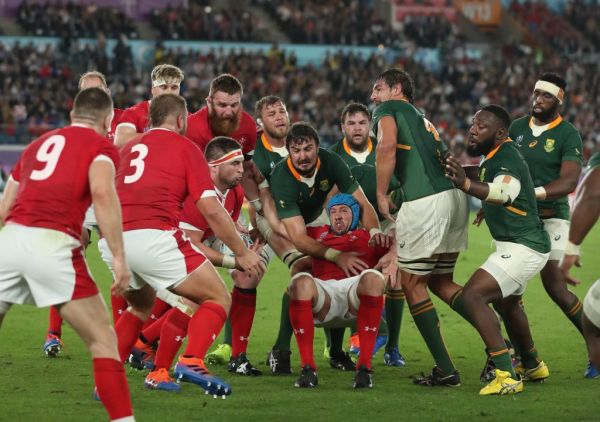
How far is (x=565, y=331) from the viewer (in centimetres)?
1128

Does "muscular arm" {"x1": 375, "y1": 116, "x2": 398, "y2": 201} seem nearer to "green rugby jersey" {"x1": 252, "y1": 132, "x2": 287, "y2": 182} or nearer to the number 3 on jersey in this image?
"green rugby jersey" {"x1": 252, "y1": 132, "x2": 287, "y2": 182}

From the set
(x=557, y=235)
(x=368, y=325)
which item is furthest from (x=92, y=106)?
(x=557, y=235)

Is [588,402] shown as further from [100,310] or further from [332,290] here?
[100,310]

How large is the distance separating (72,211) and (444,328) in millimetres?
6302

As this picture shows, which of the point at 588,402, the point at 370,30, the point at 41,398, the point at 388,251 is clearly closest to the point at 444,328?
the point at 388,251

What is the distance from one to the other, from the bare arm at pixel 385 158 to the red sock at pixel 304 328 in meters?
0.97

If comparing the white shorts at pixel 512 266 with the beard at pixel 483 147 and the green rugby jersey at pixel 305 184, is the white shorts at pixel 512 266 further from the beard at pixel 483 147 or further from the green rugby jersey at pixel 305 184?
the green rugby jersey at pixel 305 184

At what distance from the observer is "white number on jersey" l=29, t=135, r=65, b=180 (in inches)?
235

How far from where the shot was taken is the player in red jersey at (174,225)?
7.06 m

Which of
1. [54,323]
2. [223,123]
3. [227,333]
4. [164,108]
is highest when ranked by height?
[164,108]

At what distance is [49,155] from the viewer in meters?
6.00

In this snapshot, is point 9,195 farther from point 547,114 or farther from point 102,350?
point 547,114

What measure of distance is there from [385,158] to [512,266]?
1298 mm

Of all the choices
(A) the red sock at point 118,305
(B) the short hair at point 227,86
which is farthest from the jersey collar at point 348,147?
(A) the red sock at point 118,305
